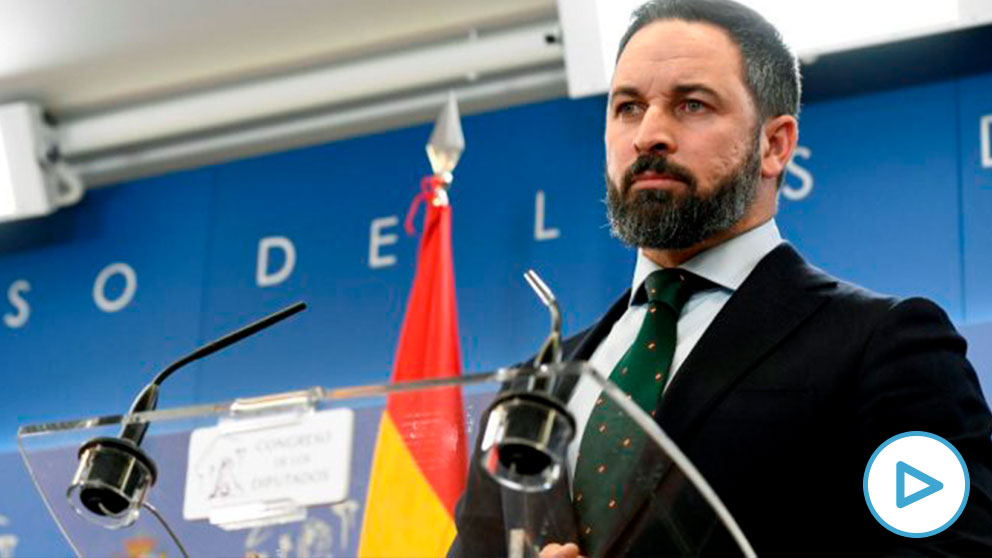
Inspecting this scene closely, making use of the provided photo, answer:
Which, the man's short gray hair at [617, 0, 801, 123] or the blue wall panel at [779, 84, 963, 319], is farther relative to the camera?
the blue wall panel at [779, 84, 963, 319]

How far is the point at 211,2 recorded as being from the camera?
3971 millimetres

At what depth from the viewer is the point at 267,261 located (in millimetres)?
4125

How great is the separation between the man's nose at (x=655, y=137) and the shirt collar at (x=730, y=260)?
127mm

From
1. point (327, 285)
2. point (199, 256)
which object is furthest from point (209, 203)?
point (327, 285)

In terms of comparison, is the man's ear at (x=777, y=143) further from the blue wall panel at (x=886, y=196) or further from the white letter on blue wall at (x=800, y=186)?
the white letter on blue wall at (x=800, y=186)

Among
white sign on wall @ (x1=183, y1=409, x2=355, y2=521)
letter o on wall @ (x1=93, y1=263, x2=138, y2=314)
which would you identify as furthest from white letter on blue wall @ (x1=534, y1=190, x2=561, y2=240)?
white sign on wall @ (x1=183, y1=409, x2=355, y2=521)

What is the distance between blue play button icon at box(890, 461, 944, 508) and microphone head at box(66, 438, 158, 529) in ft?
2.16

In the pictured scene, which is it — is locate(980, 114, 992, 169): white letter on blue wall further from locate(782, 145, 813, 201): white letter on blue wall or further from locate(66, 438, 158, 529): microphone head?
Answer: locate(66, 438, 158, 529): microphone head

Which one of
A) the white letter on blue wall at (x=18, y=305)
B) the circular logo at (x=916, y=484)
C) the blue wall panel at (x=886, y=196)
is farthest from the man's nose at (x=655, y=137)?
the white letter on blue wall at (x=18, y=305)

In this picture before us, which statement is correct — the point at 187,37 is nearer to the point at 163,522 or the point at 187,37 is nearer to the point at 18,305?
the point at 18,305

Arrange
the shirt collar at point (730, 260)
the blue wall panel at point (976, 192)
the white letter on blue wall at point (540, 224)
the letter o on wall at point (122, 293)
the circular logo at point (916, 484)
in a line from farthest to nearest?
1. the letter o on wall at point (122, 293)
2. the white letter on blue wall at point (540, 224)
3. the blue wall panel at point (976, 192)
4. the shirt collar at point (730, 260)
5. the circular logo at point (916, 484)

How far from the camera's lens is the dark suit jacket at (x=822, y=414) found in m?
1.56

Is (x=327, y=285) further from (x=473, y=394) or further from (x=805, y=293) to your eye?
(x=473, y=394)

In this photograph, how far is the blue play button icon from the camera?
60.9 inches
